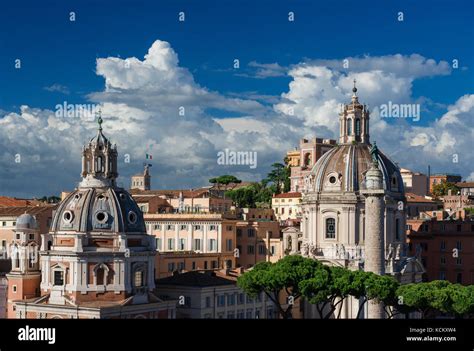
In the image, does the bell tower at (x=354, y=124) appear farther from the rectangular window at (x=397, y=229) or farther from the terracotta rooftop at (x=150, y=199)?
the terracotta rooftop at (x=150, y=199)

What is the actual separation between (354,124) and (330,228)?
887cm

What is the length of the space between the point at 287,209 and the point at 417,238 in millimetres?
26596

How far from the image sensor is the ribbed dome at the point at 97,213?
197 ft

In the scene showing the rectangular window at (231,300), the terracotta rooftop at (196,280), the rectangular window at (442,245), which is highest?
the rectangular window at (442,245)

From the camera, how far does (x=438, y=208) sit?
11288 centimetres

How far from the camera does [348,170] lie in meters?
73.7

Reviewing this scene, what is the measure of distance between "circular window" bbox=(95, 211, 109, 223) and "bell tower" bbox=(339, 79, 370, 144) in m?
23.7

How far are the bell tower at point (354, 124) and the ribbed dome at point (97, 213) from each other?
872 inches

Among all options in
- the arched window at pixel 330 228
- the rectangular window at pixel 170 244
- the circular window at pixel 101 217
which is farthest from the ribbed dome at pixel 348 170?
the circular window at pixel 101 217

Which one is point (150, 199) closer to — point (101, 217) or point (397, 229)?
point (397, 229)

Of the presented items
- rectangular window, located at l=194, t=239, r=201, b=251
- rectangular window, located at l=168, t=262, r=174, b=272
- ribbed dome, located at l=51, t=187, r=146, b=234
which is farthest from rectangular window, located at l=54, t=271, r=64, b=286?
rectangular window, located at l=194, t=239, r=201, b=251
